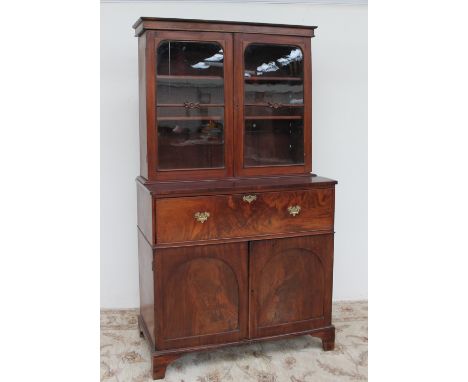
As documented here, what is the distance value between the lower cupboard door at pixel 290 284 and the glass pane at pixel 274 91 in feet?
2.36

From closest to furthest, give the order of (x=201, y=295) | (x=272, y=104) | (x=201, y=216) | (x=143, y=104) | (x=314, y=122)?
1. (x=201, y=216)
2. (x=201, y=295)
3. (x=143, y=104)
4. (x=272, y=104)
5. (x=314, y=122)

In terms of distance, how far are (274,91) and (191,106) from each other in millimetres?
455

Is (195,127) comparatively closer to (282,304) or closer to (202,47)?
(202,47)

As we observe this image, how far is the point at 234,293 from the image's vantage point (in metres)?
2.62

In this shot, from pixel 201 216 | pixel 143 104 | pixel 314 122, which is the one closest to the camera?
pixel 201 216

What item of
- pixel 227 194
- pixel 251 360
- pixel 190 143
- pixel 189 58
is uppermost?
pixel 189 58

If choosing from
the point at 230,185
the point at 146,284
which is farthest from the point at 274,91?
the point at 146,284

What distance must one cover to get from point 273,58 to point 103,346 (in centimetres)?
175

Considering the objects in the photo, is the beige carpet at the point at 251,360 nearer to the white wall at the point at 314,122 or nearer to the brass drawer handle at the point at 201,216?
the white wall at the point at 314,122

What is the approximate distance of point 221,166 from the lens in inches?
106

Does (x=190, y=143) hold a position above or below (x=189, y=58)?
below

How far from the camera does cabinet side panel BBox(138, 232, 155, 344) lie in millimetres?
2562

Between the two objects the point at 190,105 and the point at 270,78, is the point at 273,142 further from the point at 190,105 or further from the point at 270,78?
the point at 190,105

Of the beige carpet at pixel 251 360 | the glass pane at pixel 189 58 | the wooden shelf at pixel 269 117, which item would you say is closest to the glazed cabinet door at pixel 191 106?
the glass pane at pixel 189 58
